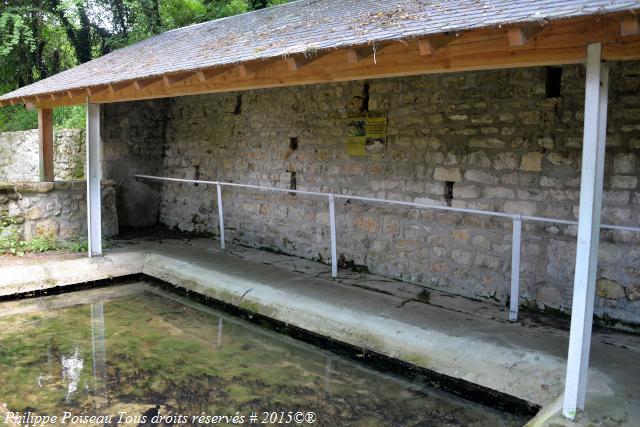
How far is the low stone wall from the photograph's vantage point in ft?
23.4

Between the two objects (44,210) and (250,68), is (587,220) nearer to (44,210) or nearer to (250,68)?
(250,68)

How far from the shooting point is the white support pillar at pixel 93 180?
6.73m

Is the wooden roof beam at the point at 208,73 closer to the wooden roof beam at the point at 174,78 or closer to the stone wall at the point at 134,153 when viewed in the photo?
the wooden roof beam at the point at 174,78

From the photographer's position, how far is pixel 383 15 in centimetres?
403

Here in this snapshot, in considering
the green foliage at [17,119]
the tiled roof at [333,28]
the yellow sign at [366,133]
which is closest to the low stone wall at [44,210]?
the tiled roof at [333,28]

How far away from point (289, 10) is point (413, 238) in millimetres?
3470

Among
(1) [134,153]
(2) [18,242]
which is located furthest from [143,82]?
(1) [134,153]

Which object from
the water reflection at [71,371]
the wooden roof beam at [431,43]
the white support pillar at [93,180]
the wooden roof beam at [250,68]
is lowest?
the water reflection at [71,371]

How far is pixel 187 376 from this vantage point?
4102mm

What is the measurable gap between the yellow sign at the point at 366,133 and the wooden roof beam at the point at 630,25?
11.5 ft

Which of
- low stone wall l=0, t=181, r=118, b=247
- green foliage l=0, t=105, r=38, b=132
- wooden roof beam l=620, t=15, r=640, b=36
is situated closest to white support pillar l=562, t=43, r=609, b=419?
wooden roof beam l=620, t=15, r=640, b=36

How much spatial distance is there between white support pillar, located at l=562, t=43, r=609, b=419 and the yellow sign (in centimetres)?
316

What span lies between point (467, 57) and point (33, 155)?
9.91 metres

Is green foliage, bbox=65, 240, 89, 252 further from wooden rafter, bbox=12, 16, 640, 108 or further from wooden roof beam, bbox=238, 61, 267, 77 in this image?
wooden roof beam, bbox=238, 61, 267, 77
